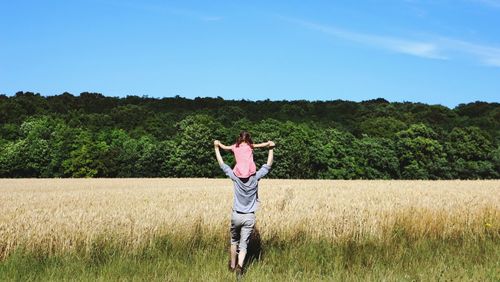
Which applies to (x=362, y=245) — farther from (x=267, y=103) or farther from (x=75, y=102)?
(x=75, y=102)

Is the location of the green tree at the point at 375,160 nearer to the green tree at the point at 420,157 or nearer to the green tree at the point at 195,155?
the green tree at the point at 420,157

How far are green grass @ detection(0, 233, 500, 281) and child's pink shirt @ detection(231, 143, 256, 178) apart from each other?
1591 mm

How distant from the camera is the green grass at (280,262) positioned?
7641 millimetres

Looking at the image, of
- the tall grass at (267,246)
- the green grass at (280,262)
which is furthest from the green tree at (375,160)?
the green grass at (280,262)

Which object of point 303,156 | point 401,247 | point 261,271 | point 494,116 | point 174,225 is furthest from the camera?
point 494,116

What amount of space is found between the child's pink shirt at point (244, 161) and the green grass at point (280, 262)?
5.22 feet

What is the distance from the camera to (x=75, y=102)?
426 feet

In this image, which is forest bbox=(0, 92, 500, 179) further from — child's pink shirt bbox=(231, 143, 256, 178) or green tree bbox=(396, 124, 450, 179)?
child's pink shirt bbox=(231, 143, 256, 178)

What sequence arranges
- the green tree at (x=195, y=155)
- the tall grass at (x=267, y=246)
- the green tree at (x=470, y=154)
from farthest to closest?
the green tree at (x=470, y=154) → the green tree at (x=195, y=155) → the tall grass at (x=267, y=246)

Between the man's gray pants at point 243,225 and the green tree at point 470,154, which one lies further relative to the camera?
the green tree at point 470,154

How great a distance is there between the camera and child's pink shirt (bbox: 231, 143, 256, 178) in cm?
801

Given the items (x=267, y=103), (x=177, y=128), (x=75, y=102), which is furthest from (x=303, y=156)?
(x=75, y=102)

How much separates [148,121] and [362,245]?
9032 cm

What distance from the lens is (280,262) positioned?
920 cm
